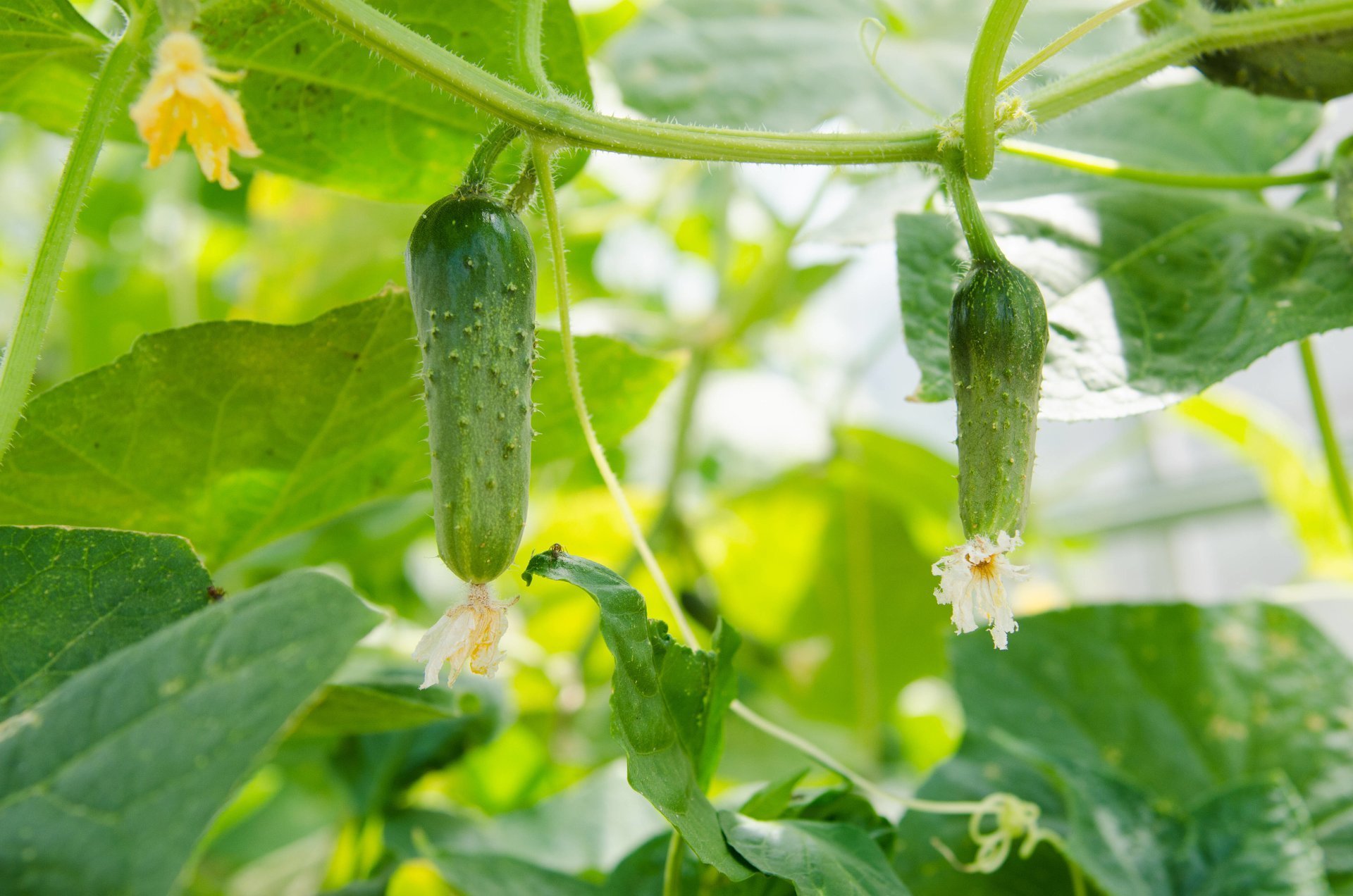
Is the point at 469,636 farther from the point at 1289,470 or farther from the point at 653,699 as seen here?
the point at 1289,470

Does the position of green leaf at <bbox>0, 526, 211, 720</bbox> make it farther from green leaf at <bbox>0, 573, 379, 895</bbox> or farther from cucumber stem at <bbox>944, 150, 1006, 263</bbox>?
cucumber stem at <bbox>944, 150, 1006, 263</bbox>

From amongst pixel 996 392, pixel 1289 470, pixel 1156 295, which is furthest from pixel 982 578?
pixel 1289 470

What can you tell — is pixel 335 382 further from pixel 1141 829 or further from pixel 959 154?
pixel 1141 829

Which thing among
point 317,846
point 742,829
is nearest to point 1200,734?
point 742,829

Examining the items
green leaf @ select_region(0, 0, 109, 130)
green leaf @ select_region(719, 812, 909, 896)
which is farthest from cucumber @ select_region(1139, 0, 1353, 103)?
green leaf @ select_region(0, 0, 109, 130)

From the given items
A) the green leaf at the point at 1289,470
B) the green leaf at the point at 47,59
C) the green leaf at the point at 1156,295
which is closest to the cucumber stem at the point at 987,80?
the green leaf at the point at 1156,295

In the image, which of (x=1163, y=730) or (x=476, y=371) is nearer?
(x=476, y=371)

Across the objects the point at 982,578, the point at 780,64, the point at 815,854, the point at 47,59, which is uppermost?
the point at 780,64
